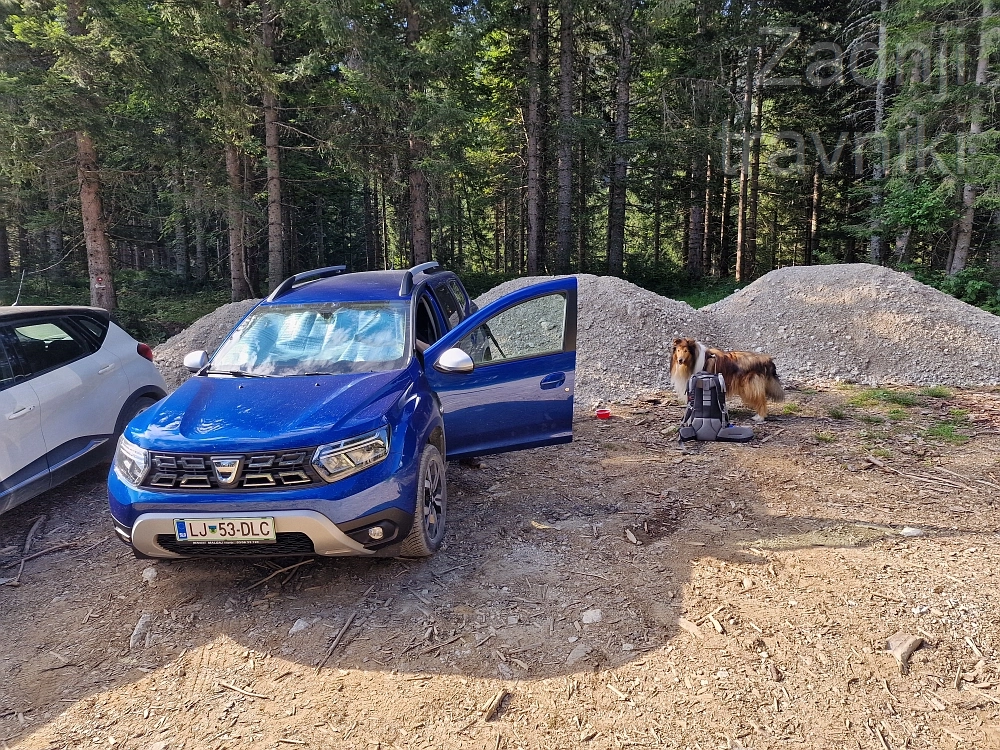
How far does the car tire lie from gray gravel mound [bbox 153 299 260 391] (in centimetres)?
924

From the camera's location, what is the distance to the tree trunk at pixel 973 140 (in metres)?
13.5

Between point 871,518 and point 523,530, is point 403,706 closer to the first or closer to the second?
point 523,530

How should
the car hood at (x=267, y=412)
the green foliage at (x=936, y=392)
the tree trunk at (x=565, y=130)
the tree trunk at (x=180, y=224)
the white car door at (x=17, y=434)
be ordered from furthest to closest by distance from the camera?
the tree trunk at (x=565, y=130) < the tree trunk at (x=180, y=224) < the green foliage at (x=936, y=392) < the white car door at (x=17, y=434) < the car hood at (x=267, y=412)

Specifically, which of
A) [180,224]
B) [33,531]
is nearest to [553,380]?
[33,531]

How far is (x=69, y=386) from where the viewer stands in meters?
5.07

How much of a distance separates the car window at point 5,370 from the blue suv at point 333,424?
1.38m

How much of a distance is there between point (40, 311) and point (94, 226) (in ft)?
36.5

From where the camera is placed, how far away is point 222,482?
3.43m

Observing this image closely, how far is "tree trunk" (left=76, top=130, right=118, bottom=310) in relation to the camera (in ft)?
45.4

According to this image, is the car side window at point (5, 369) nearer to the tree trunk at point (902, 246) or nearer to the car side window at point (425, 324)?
the car side window at point (425, 324)

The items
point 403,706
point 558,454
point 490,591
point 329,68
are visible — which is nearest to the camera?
point 403,706

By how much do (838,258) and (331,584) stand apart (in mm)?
25669

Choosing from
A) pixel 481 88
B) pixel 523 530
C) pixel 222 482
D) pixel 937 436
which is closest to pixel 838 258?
pixel 481 88

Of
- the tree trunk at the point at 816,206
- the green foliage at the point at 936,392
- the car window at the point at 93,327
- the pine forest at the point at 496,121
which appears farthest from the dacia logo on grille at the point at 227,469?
the tree trunk at the point at 816,206
